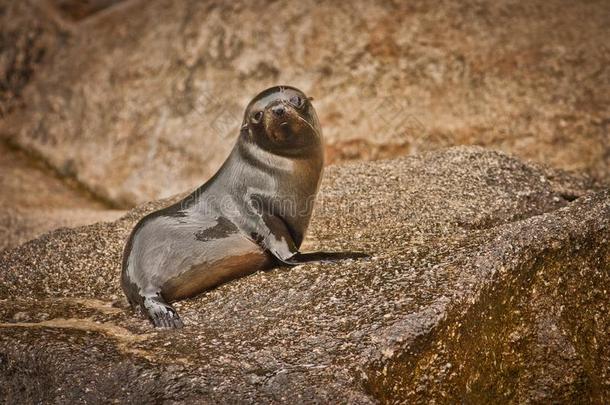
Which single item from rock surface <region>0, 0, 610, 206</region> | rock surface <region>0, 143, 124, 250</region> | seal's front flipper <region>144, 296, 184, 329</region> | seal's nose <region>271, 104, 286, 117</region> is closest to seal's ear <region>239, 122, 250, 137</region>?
seal's nose <region>271, 104, 286, 117</region>

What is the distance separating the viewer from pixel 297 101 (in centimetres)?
406

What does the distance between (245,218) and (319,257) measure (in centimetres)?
40

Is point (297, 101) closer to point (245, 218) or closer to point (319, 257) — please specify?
point (245, 218)

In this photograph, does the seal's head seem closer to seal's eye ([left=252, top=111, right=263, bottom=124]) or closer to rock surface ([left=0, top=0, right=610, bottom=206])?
seal's eye ([left=252, top=111, right=263, bottom=124])

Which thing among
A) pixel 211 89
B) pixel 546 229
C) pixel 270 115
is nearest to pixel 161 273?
pixel 270 115

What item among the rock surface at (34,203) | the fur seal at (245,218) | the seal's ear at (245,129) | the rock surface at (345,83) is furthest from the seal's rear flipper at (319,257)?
the rock surface at (345,83)

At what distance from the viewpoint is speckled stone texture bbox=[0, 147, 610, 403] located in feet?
10.7

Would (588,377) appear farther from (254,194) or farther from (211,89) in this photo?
(211,89)

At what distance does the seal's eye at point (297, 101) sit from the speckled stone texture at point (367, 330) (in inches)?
Answer: 30.2

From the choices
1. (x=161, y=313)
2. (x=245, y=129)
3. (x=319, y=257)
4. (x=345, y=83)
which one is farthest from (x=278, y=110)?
(x=345, y=83)

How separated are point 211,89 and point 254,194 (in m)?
3.74

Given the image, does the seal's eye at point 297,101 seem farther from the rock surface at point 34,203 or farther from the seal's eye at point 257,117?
the rock surface at point 34,203

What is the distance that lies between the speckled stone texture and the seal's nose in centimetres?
72

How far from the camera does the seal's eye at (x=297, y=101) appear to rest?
405 centimetres
